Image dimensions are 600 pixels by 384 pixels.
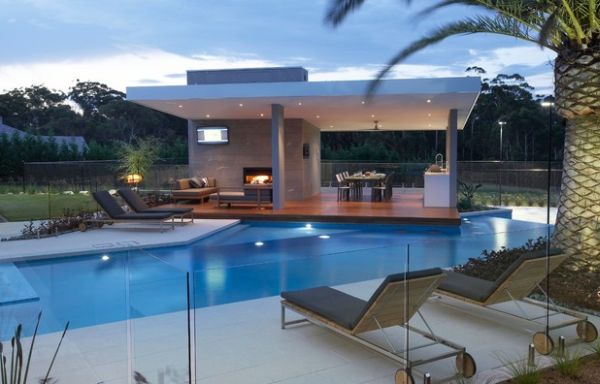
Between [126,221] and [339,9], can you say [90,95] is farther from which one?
[339,9]

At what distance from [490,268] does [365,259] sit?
174cm

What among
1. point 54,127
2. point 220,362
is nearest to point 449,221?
point 220,362

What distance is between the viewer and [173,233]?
37.1ft

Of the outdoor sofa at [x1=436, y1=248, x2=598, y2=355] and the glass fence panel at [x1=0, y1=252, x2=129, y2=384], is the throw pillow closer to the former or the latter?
the glass fence panel at [x1=0, y1=252, x2=129, y2=384]

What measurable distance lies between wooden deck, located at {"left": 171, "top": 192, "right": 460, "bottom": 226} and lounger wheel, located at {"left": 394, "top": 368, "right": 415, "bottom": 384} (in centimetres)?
929

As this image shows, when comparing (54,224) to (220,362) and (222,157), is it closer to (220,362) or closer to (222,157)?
(222,157)

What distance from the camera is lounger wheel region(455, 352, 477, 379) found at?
378 cm

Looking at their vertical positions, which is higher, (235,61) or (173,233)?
(235,61)

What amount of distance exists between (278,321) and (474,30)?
14.6ft

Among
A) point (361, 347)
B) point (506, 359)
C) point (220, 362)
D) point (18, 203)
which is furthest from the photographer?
point (18, 203)

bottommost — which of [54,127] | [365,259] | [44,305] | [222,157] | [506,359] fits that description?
[506,359]

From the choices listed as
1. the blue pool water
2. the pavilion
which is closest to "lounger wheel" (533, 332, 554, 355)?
the blue pool water

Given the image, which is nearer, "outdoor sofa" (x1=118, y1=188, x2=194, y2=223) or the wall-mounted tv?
"outdoor sofa" (x1=118, y1=188, x2=194, y2=223)

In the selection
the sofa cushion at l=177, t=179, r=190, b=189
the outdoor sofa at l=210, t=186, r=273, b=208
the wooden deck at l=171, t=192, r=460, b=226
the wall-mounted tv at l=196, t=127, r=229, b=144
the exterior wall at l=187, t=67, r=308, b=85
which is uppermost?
the exterior wall at l=187, t=67, r=308, b=85
